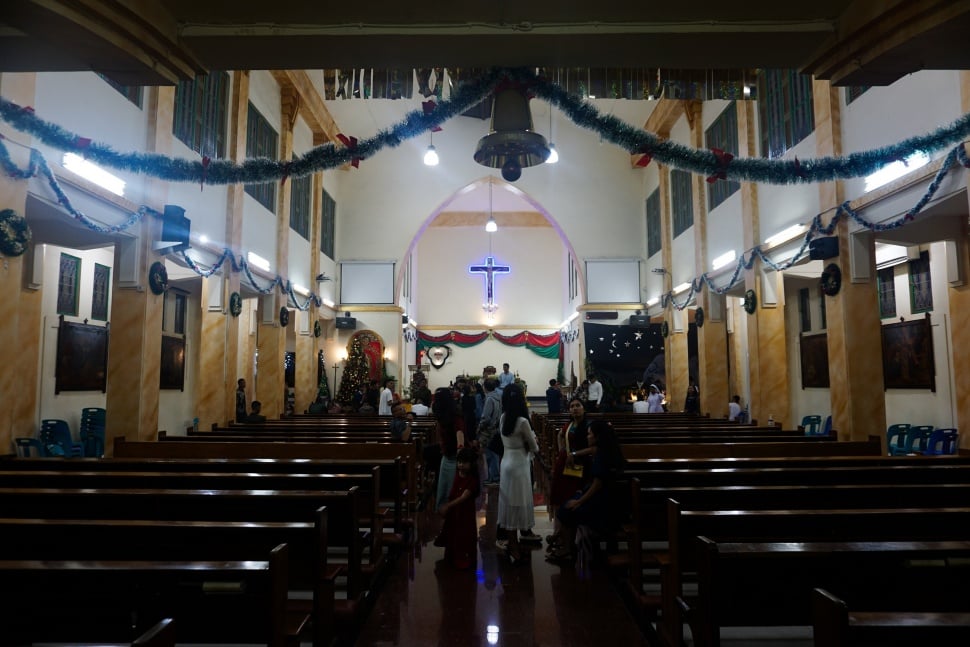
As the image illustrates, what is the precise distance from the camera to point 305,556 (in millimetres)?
3088

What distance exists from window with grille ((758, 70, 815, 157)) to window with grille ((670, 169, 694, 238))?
3.17 m

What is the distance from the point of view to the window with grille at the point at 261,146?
12.3 metres

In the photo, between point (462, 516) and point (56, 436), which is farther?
point (56, 436)

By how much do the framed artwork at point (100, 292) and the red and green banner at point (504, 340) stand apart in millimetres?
15484

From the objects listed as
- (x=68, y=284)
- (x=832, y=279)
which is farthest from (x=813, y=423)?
(x=68, y=284)

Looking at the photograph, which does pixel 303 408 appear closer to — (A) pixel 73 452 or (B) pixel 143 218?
(A) pixel 73 452

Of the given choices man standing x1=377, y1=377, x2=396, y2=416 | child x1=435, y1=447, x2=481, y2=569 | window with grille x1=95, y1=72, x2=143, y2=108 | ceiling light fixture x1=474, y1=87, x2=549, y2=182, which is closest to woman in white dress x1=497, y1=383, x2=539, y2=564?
child x1=435, y1=447, x2=481, y2=569

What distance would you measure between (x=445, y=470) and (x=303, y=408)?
10425mm

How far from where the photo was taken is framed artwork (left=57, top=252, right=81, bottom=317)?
9812 mm

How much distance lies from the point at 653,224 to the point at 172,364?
12433mm

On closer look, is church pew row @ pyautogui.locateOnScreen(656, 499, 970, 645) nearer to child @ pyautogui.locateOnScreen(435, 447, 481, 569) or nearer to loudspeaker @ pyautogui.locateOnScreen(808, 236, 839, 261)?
child @ pyautogui.locateOnScreen(435, 447, 481, 569)

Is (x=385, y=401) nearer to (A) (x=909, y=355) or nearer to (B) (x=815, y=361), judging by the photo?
(B) (x=815, y=361)

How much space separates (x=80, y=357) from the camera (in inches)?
400

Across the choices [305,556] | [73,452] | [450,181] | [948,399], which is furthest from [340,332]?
[305,556]
